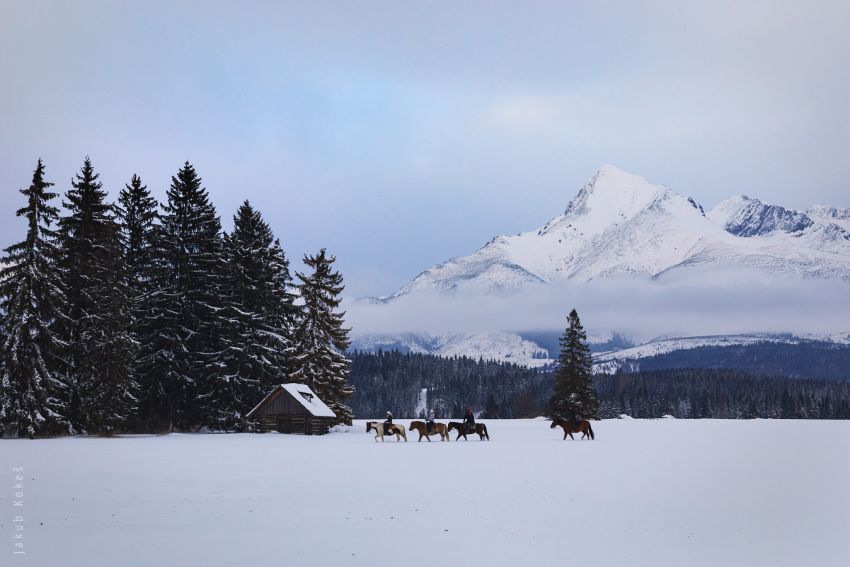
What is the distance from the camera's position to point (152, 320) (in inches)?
2181

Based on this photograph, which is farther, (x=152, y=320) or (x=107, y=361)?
(x=152, y=320)

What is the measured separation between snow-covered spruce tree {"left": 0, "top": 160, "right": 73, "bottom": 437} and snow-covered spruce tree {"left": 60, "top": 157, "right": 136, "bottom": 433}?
126 centimetres

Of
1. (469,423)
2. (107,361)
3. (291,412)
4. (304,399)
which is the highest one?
(107,361)

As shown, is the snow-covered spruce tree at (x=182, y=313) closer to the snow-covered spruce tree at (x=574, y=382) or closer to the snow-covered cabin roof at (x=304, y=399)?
the snow-covered cabin roof at (x=304, y=399)

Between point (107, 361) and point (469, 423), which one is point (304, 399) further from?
point (469, 423)

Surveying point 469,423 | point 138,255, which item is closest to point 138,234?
point 138,255

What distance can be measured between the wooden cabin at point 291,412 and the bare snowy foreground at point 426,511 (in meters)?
23.7

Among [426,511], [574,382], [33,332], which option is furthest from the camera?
[574,382]

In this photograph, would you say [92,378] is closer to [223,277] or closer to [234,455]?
[223,277]

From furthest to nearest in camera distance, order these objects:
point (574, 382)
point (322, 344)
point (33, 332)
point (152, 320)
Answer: point (574, 382) < point (322, 344) < point (152, 320) < point (33, 332)

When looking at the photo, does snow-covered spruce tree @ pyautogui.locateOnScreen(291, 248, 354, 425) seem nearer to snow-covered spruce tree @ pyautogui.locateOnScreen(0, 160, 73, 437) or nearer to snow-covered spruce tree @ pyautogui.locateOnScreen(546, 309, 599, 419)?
snow-covered spruce tree @ pyautogui.locateOnScreen(0, 160, 73, 437)

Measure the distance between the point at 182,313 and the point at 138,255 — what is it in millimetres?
6405

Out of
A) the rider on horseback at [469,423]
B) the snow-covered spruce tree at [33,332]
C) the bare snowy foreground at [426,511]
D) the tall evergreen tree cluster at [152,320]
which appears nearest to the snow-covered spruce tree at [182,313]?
the tall evergreen tree cluster at [152,320]

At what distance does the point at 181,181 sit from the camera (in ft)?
198
